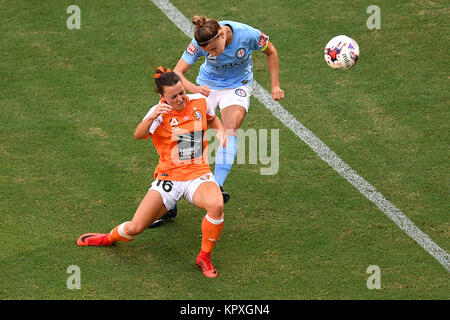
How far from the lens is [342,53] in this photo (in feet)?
25.2

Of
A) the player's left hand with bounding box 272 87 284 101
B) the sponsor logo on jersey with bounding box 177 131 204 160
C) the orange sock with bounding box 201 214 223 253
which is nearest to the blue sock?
the sponsor logo on jersey with bounding box 177 131 204 160

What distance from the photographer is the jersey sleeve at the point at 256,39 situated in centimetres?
741

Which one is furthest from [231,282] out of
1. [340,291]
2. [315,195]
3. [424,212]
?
[424,212]

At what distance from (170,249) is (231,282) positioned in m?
0.78

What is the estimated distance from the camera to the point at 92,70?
31.1ft

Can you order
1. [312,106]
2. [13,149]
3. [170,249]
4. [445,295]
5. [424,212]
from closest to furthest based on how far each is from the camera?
1. [445,295]
2. [170,249]
3. [424,212]
4. [13,149]
5. [312,106]

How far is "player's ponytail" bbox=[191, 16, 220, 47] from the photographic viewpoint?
6.82 metres

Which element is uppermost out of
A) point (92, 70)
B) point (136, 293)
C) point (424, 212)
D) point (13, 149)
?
point (92, 70)

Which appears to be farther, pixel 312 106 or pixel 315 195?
pixel 312 106

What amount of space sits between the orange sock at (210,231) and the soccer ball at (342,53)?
2447mm

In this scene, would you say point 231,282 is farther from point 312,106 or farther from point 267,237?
point 312,106

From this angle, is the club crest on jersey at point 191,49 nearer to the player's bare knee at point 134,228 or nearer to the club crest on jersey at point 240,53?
the club crest on jersey at point 240,53

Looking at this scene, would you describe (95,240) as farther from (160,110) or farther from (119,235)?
(160,110)

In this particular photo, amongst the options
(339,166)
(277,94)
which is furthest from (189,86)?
(339,166)
